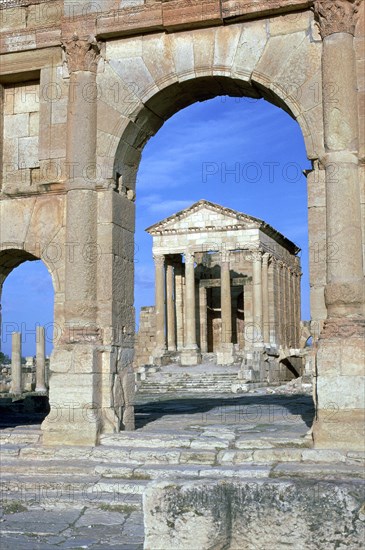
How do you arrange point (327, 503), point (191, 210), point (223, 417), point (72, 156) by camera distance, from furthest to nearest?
point (191, 210) < point (223, 417) < point (72, 156) < point (327, 503)

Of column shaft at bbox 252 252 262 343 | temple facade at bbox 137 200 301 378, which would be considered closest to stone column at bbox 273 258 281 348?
temple facade at bbox 137 200 301 378

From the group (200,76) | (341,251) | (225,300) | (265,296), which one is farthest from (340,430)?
(265,296)

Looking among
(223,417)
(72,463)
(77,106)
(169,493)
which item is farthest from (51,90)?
(169,493)

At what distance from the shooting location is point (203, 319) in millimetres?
42531

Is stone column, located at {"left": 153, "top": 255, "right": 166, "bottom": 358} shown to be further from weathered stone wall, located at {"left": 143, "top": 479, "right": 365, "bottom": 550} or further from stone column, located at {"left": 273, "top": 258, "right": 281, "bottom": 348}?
weathered stone wall, located at {"left": 143, "top": 479, "right": 365, "bottom": 550}

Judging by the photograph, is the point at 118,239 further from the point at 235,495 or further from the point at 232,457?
the point at 235,495

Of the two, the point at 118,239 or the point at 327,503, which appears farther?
the point at 118,239

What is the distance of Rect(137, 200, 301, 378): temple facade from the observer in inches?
1437

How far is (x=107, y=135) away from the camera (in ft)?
34.3

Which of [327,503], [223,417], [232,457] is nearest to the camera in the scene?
[327,503]

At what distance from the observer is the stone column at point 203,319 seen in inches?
1667

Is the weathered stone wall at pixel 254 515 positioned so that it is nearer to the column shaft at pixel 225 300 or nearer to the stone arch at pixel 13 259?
the stone arch at pixel 13 259

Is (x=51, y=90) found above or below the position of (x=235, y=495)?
above

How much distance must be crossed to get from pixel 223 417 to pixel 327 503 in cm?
914
